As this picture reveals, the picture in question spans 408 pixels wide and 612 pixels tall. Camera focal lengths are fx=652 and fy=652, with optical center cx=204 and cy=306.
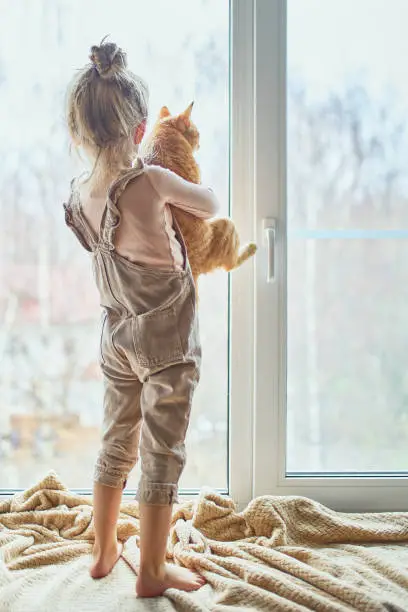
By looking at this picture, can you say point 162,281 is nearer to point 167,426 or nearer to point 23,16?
point 167,426

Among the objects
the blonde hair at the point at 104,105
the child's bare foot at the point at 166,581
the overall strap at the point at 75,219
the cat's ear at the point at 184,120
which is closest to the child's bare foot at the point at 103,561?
the child's bare foot at the point at 166,581

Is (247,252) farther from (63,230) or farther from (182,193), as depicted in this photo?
(63,230)

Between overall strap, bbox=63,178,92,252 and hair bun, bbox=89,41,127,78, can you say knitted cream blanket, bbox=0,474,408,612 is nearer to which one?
overall strap, bbox=63,178,92,252

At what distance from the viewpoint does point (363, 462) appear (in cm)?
163

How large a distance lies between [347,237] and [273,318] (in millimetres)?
270

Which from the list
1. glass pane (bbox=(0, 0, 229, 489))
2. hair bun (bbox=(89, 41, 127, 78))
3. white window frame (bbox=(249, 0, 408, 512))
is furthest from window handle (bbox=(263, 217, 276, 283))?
hair bun (bbox=(89, 41, 127, 78))

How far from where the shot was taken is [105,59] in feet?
3.97

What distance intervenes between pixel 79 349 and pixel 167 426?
45cm

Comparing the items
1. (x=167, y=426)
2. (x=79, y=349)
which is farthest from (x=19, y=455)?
(x=167, y=426)

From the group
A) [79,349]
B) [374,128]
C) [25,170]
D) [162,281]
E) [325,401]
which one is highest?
[374,128]

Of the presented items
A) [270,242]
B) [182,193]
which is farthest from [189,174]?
[270,242]

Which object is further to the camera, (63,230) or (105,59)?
(63,230)

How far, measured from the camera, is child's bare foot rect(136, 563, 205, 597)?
1.21m

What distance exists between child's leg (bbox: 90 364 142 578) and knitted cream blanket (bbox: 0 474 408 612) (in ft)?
0.19
